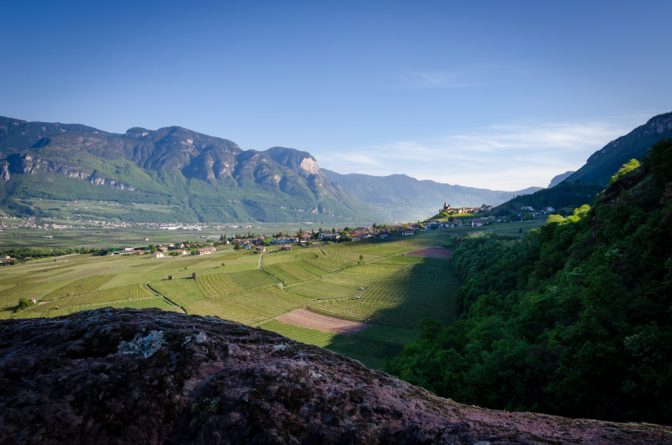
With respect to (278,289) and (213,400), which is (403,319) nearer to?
(278,289)

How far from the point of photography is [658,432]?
16.3 ft

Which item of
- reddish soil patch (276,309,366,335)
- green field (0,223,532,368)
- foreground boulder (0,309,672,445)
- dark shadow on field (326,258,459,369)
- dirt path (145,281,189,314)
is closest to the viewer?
foreground boulder (0,309,672,445)

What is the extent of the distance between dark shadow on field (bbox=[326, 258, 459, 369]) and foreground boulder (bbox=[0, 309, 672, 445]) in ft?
136

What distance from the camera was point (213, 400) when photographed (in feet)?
16.2

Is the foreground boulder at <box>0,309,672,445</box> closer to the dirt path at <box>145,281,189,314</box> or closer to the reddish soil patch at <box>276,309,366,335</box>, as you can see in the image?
the reddish soil patch at <box>276,309,366,335</box>

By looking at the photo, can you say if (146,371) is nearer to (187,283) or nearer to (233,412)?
(233,412)

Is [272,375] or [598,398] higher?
[272,375]

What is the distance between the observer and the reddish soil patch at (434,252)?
10988 centimetres

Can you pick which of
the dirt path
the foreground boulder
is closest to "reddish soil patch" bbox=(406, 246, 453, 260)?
the dirt path

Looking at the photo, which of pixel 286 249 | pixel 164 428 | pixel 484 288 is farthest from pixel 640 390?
pixel 286 249

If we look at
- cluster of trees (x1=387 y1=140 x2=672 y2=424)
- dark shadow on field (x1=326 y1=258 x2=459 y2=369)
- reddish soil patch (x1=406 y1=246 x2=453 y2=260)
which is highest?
cluster of trees (x1=387 y1=140 x2=672 y2=424)

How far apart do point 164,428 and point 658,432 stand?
665 cm

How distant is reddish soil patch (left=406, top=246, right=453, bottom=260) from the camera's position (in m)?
110

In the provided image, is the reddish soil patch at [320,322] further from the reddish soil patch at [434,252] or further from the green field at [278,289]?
the reddish soil patch at [434,252]
